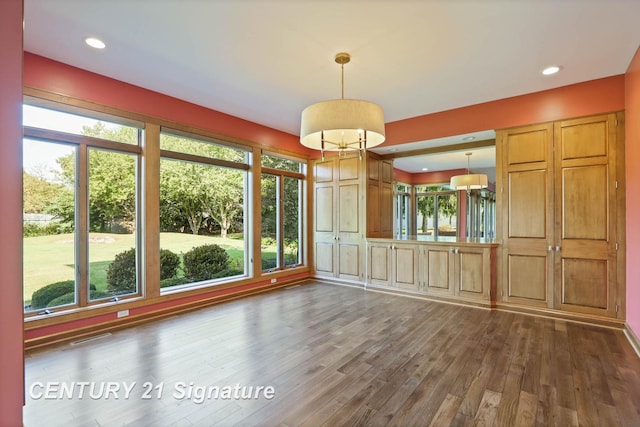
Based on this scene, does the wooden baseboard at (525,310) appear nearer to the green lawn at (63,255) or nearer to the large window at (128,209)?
the large window at (128,209)

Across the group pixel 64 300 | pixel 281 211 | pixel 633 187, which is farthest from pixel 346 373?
pixel 281 211

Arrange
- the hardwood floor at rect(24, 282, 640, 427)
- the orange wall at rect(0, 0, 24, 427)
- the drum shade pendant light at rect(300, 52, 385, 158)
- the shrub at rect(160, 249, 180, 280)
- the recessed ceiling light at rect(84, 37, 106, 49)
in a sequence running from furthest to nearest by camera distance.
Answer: the shrub at rect(160, 249, 180, 280) → the recessed ceiling light at rect(84, 37, 106, 49) → the drum shade pendant light at rect(300, 52, 385, 158) → the hardwood floor at rect(24, 282, 640, 427) → the orange wall at rect(0, 0, 24, 427)

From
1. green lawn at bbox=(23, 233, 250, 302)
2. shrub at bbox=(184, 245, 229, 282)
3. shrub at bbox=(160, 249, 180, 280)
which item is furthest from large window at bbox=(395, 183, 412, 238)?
green lawn at bbox=(23, 233, 250, 302)

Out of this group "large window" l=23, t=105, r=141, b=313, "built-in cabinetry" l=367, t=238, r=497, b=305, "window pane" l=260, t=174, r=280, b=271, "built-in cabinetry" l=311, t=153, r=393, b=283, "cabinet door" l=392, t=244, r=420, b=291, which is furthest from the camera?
"built-in cabinetry" l=311, t=153, r=393, b=283

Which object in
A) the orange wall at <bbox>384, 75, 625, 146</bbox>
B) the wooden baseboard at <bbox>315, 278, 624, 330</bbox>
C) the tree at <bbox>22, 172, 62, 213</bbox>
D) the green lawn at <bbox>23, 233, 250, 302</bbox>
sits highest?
the orange wall at <bbox>384, 75, 625, 146</bbox>

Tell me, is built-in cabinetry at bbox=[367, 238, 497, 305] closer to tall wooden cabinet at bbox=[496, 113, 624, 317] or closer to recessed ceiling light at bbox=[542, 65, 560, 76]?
tall wooden cabinet at bbox=[496, 113, 624, 317]

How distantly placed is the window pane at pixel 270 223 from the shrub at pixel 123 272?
2.09m

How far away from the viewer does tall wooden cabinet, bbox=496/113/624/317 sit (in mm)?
3553

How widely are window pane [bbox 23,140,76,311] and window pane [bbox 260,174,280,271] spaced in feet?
9.07

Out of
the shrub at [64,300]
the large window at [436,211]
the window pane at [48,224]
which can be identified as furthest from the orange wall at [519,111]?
the large window at [436,211]

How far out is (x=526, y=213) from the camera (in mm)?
4090

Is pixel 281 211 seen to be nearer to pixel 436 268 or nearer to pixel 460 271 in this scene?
pixel 436 268

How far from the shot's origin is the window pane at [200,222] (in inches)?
168

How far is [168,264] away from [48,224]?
146cm
